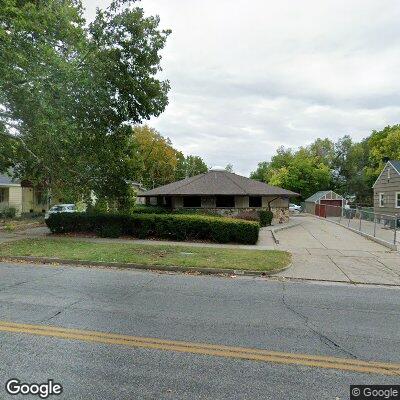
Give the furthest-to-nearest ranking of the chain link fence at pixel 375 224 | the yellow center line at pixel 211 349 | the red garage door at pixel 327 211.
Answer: the red garage door at pixel 327 211
the chain link fence at pixel 375 224
the yellow center line at pixel 211 349

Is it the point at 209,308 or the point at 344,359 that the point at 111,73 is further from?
the point at 344,359

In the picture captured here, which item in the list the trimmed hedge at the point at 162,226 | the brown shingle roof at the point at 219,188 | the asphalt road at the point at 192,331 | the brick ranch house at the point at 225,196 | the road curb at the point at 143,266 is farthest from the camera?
the brick ranch house at the point at 225,196

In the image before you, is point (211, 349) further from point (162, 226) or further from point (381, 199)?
point (381, 199)

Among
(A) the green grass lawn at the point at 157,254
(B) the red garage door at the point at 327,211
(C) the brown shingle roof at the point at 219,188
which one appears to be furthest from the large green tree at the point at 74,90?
(B) the red garage door at the point at 327,211

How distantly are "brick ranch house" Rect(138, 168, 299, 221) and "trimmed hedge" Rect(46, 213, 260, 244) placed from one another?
928cm

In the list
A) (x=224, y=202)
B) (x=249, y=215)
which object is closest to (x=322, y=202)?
(x=249, y=215)

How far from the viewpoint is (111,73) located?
1642cm

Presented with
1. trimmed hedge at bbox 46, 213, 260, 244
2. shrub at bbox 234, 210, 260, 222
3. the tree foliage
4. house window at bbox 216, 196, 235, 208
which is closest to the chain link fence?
shrub at bbox 234, 210, 260, 222

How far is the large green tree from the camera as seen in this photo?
39.7ft

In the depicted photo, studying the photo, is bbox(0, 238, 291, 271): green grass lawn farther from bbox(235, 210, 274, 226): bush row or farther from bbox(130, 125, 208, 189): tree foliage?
bbox(130, 125, 208, 189): tree foliage

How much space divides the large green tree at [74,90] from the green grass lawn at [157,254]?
414 cm

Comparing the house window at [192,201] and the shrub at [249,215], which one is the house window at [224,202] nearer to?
the shrub at [249,215]

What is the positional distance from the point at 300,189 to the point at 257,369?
53716 mm

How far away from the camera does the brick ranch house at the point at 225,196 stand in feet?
88.1
